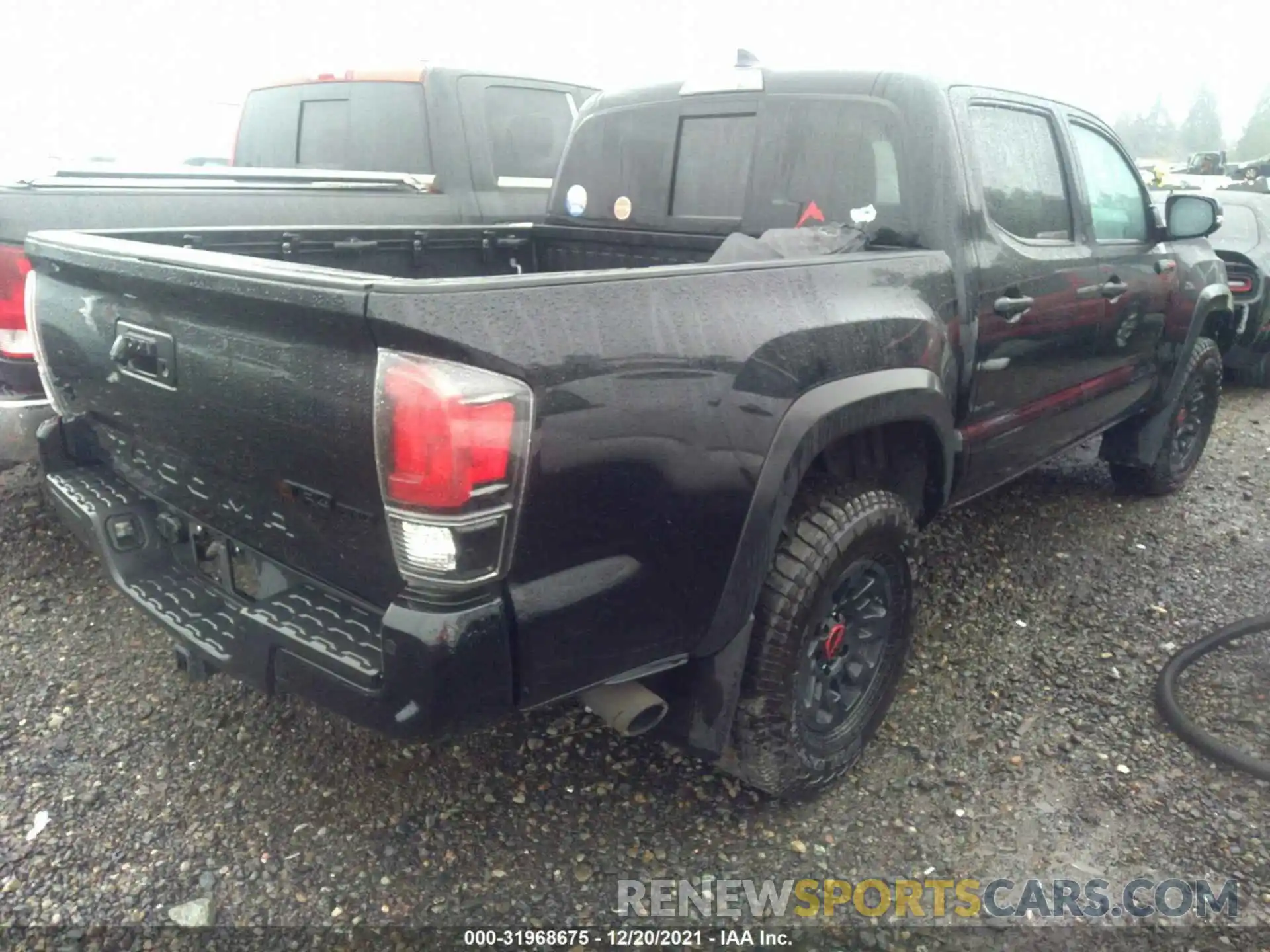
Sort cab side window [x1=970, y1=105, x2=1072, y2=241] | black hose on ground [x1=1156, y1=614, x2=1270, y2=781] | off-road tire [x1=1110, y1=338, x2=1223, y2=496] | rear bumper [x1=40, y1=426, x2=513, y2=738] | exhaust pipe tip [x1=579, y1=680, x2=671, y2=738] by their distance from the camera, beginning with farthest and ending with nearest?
off-road tire [x1=1110, y1=338, x2=1223, y2=496], cab side window [x1=970, y1=105, x2=1072, y2=241], black hose on ground [x1=1156, y1=614, x2=1270, y2=781], exhaust pipe tip [x1=579, y1=680, x2=671, y2=738], rear bumper [x1=40, y1=426, x2=513, y2=738]

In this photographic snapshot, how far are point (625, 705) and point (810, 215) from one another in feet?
5.49

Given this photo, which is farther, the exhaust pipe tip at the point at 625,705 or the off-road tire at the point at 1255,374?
the off-road tire at the point at 1255,374

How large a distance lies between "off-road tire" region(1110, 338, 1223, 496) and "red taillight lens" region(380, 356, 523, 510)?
393 cm

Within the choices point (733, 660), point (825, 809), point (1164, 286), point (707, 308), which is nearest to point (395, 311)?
point (707, 308)

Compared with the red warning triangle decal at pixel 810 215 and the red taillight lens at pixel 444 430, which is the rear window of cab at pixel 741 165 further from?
the red taillight lens at pixel 444 430

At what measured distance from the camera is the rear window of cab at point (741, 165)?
9.93 feet

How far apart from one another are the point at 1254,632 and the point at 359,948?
3.11 metres

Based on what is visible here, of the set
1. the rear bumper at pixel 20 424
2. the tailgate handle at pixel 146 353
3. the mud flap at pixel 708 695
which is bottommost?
the mud flap at pixel 708 695

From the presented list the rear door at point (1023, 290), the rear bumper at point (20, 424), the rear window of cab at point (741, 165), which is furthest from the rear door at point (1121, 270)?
the rear bumper at point (20, 424)

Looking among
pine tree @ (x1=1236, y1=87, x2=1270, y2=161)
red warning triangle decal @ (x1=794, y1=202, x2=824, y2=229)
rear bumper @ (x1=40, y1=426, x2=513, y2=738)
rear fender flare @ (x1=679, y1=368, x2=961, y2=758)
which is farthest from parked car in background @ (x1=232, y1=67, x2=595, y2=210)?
pine tree @ (x1=1236, y1=87, x2=1270, y2=161)

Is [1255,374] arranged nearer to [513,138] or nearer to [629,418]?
[513,138]

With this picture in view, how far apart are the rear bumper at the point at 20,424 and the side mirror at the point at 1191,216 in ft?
13.8

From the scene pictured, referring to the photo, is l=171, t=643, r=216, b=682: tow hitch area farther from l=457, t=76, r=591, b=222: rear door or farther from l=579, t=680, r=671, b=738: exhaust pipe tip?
l=457, t=76, r=591, b=222: rear door

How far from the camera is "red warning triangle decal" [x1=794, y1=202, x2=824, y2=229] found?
3094 millimetres
